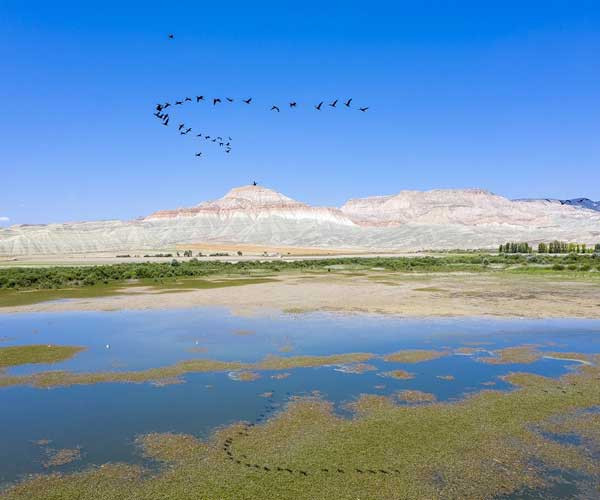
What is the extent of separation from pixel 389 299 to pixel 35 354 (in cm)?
2121

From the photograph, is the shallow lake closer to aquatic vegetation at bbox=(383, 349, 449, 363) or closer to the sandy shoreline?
aquatic vegetation at bbox=(383, 349, 449, 363)

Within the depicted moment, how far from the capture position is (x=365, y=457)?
35.0 ft

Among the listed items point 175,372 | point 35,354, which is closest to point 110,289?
point 35,354

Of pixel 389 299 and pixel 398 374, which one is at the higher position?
pixel 389 299

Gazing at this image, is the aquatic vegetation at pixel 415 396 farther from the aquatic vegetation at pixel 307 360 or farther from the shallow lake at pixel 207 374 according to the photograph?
the aquatic vegetation at pixel 307 360

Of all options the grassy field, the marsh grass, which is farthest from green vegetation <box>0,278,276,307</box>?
the marsh grass

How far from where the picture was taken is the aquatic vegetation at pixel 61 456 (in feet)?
34.7

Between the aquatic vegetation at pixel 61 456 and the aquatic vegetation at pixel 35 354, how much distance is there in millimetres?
8620

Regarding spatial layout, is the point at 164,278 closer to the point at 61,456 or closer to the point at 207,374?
the point at 207,374

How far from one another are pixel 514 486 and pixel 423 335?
530 inches

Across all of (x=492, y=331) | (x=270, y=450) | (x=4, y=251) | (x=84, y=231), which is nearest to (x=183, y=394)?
(x=270, y=450)

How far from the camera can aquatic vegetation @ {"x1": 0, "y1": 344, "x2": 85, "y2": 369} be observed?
19062 mm

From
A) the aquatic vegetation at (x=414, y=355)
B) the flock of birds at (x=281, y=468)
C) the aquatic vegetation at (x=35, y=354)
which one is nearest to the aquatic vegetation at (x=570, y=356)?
the aquatic vegetation at (x=414, y=355)

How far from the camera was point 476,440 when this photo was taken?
11.4 m
